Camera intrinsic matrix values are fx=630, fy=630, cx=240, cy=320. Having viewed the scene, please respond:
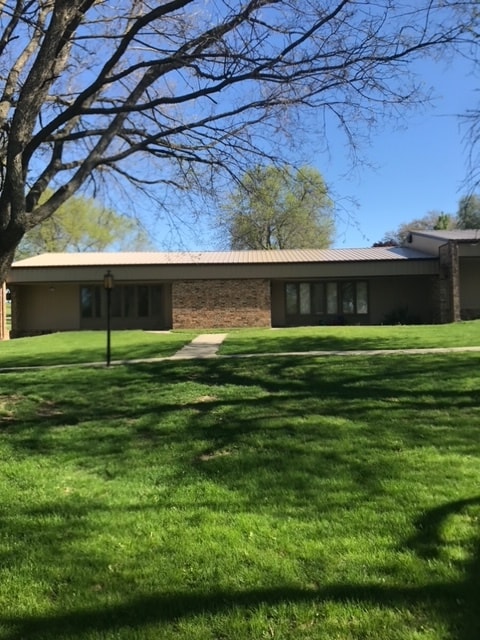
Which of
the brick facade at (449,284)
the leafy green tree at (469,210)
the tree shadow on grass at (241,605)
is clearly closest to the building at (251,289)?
the brick facade at (449,284)

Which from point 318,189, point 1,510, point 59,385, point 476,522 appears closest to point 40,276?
point 59,385

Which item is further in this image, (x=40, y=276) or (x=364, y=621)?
(x=40, y=276)

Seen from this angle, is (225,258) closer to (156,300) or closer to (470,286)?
(156,300)

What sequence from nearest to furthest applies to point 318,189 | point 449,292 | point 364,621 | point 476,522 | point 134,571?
point 364,621 < point 134,571 < point 476,522 < point 318,189 < point 449,292

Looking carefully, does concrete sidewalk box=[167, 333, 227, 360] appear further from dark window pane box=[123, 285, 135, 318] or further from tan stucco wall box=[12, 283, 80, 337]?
tan stucco wall box=[12, 283, 80, 337]

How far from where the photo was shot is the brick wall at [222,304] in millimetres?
26734

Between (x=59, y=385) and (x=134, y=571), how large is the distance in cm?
784

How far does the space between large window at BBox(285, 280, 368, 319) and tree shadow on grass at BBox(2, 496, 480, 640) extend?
25696 mm

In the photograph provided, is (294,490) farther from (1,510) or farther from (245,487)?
Result: (1,510)

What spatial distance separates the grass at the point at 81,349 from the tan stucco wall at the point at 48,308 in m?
6.32

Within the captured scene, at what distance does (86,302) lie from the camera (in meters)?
29.0

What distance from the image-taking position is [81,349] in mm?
17453

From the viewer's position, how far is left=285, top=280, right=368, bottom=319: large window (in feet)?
94.7

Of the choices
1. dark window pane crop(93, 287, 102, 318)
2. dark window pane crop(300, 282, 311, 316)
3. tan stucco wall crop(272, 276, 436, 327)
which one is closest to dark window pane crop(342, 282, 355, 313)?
tan stucco wall crop(272, 276, 436, 327)
